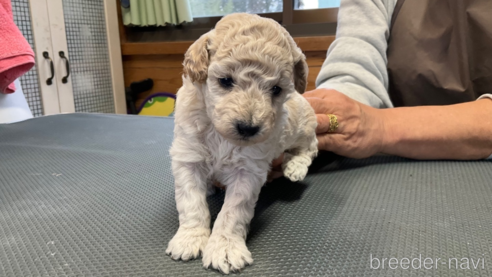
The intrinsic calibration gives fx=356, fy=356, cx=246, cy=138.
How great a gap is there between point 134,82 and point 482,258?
Result: 3.52 meters

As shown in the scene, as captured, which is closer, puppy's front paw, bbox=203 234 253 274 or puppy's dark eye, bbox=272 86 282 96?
puppy's front paw, bbox=203 234 253 274

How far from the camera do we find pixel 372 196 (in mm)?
1014

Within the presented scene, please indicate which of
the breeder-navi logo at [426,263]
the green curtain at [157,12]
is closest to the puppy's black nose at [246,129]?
the breeder-navi logo at [426,263]

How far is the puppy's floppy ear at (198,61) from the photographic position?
0.83 meters

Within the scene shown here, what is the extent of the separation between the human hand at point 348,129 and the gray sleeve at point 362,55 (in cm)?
26

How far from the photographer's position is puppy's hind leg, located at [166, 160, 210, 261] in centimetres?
72

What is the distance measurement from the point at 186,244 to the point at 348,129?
806 mm

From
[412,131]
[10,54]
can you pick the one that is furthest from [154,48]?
[412,131]

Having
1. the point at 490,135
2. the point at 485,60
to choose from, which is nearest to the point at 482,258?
the point at 490,135

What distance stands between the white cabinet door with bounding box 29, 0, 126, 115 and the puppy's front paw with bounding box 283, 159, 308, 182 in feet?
8.32

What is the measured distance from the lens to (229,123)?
77 cm

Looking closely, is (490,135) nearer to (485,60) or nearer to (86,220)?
(485,60)

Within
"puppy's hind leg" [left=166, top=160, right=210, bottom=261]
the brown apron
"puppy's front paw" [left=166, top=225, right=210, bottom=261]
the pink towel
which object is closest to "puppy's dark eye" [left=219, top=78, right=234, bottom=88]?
"puppy's hind leg" [left=166, top=160, right=210, bottom=261]

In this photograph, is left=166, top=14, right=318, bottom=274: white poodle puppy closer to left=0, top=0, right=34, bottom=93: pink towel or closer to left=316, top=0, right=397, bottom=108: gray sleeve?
left=316, top=0, right=397, bottom=108: gray sleeve
